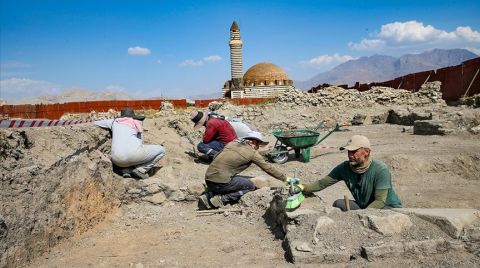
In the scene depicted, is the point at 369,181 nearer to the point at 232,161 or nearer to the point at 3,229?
the point at 232,161

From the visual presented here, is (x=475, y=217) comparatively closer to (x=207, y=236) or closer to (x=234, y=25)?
(x=207, y=236)

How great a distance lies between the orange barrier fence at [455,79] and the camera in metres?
15.4

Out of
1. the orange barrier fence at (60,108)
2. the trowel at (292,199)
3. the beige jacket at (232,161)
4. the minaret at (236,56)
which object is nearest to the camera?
the trowel at (292,199)

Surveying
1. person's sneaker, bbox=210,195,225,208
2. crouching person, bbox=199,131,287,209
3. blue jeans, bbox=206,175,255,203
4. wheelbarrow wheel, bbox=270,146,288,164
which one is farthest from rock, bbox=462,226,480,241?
wheelbarrow wheel, bbox=270,146,288,164

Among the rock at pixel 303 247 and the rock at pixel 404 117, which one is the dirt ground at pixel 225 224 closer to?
the rock at pixel 303 247

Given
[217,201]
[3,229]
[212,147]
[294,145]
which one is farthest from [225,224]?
[294,145]

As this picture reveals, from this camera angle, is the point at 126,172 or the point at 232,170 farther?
the point at 126,172

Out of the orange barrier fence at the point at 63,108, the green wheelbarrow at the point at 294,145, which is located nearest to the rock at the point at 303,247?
the green wheelbarrow at the point at 294,145

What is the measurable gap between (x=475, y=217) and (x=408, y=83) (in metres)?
21.5

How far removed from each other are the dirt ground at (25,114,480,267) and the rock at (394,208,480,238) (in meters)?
0.28

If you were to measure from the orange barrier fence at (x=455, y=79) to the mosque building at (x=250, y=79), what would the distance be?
14.6 metres

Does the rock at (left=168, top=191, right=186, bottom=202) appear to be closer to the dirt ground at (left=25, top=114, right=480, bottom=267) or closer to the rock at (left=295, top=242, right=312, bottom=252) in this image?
the dirt ground at (left=25, top=114, right=480, bottom=267)

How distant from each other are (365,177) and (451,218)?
0.77m

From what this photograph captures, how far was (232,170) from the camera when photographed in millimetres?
4926
